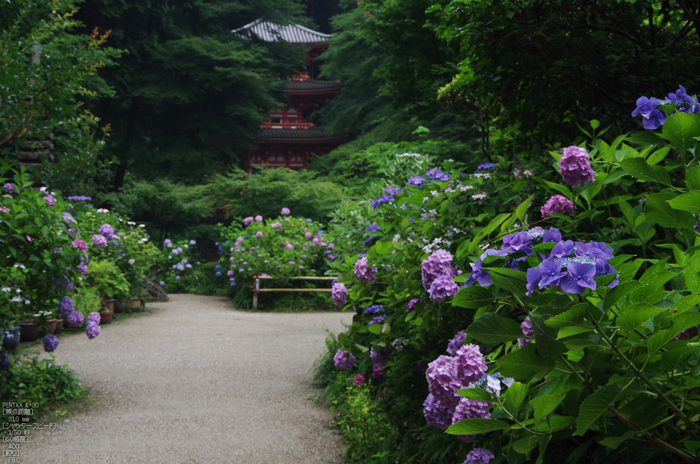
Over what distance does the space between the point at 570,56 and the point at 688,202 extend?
2.16 metres

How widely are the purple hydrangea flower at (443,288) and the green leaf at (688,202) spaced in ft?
3.44

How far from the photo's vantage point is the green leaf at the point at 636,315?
0.80 m

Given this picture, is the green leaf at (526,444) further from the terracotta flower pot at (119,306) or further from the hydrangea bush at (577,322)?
the terracotta flower pot at (119,306)

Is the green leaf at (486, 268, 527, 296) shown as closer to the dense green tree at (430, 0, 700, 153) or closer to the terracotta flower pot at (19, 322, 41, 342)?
the dense green tree at (430, 0, 700, 153)

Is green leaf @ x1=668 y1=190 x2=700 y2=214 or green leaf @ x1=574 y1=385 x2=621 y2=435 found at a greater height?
green leaf @ x1=668 y1=190 x2=700 y2=214

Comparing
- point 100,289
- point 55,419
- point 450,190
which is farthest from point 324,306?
point 450,190

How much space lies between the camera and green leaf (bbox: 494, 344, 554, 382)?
94cm

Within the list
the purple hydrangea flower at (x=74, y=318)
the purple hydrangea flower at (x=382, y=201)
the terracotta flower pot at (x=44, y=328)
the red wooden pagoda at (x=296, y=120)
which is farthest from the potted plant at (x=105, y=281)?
the red wooden pagoda at (x=296, y=120)

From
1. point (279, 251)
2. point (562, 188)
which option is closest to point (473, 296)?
point (562, 188)

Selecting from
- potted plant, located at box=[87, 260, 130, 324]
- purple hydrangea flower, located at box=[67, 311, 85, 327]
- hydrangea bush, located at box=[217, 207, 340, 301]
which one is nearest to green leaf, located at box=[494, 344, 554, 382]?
purple hydrangea flower, located at box=[67, 311, 85, 327]

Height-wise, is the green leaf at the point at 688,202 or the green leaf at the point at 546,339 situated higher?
the green leaf at the point at 688,202

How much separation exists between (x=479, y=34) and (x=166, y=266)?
1242cm

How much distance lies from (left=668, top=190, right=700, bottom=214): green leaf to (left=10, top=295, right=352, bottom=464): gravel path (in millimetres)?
2294

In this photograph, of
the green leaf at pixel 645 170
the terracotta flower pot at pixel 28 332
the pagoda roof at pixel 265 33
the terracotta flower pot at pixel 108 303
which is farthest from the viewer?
the pagoda roof at pixel 265 33
